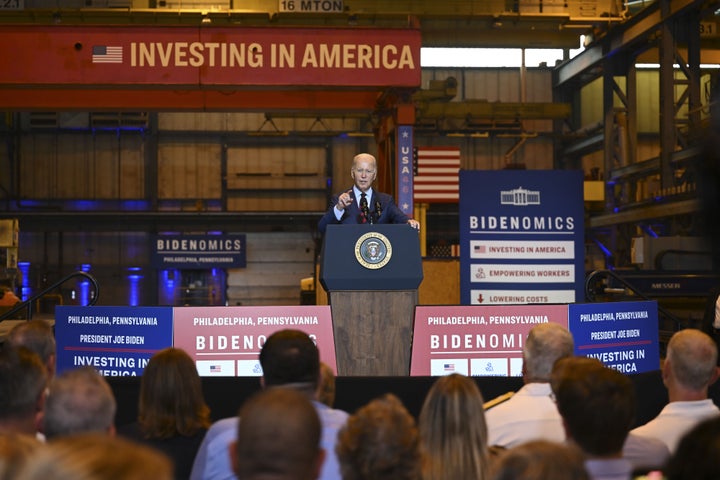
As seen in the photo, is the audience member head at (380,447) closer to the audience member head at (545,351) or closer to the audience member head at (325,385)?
the audience member head at (325,385)

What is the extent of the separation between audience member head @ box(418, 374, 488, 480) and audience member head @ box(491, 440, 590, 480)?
123 centimetres

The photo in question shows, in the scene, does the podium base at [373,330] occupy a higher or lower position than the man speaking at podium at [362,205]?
lower

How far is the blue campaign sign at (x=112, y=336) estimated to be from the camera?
6402mm

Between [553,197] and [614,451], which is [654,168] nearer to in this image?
[553,197]

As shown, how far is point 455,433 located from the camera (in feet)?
10.4

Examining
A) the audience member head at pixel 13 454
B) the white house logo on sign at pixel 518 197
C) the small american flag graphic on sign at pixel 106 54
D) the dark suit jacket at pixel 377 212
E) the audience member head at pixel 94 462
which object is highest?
the small american flag graphic on sign at pixel 106 54

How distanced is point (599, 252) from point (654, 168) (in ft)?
23.0

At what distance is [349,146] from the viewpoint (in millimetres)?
26641

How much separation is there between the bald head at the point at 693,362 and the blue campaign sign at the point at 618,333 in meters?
2.31

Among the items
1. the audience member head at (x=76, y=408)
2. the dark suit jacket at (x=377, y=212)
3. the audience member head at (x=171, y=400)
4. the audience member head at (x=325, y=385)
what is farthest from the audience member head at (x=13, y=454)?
the dark suit jacket at (x=377, y=212)

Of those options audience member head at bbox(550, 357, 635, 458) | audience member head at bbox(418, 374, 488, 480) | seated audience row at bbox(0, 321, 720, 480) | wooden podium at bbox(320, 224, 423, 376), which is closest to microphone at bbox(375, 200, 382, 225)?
wooden podium at bbox(320, 224, 423, 376)

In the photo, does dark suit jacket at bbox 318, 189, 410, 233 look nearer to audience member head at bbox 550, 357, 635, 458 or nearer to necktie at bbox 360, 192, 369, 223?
necktie at bbox 360, 192, 369, 223

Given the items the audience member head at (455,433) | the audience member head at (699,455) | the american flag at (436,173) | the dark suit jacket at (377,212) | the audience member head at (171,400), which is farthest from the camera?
the american flag at (436,173)

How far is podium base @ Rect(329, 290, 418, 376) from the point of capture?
6500mm
